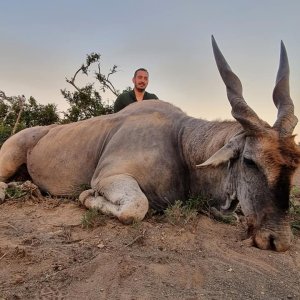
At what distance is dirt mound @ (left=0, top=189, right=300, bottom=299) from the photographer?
102 inches

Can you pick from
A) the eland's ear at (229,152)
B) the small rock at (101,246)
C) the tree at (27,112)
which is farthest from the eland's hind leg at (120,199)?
the tree at (27,112)

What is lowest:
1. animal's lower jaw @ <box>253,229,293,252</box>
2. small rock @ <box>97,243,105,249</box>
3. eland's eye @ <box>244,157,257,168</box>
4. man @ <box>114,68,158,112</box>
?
small rock @ <box>97,243,105,249</box>

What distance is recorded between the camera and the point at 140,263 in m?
2.92

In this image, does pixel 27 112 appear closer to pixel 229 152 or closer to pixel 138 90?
pixel 138 90

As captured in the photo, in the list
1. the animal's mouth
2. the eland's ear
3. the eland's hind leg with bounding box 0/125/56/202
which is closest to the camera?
the eland's ear

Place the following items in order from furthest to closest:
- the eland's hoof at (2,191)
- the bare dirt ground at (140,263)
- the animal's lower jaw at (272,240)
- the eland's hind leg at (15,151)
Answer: the eland's hind leg at (15,151) < the eland's hoof at (2,191) < the animal's lower jaw at (272,240) < the bare dirt ground at (140,263)

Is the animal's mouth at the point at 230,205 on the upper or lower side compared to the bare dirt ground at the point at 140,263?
upper

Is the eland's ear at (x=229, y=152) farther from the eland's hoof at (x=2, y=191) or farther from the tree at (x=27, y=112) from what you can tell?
the tree at (x=27, y=112)

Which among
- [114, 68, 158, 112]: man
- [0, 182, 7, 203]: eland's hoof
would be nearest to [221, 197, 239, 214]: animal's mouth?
[0, 182, 7, 203]: eland's hoof

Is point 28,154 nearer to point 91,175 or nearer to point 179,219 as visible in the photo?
point 91,175

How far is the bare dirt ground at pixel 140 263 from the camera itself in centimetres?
259

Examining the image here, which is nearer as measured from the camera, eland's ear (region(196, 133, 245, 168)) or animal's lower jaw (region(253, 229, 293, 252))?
animal's lower jaw (region(253, 229, 293, 252))

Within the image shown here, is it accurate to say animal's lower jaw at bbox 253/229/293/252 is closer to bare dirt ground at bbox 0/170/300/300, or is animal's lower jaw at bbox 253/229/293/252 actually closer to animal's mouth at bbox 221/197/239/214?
bare dirt ground at bbox 0/170/300/300

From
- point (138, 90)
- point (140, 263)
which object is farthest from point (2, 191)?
point (138, 90)
